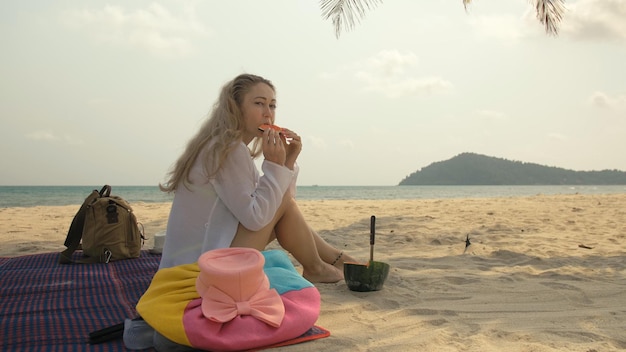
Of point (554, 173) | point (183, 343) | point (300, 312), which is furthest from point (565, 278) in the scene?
point (554, 173)

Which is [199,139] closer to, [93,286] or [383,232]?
[93,286]

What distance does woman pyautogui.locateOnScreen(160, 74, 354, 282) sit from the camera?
235 centimetres

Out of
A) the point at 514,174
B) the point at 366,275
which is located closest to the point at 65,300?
the point at 366,275

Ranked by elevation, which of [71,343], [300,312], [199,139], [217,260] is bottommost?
[71,343]

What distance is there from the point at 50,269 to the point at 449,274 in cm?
291

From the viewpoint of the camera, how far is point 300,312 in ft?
6.86

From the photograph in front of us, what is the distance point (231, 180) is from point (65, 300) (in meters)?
1.27

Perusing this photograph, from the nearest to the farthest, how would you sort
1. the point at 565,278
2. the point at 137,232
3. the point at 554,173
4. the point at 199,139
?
1. the point at 199,139
2. the point at 565,278
3. the point at 137,232
4. the point at 554,173

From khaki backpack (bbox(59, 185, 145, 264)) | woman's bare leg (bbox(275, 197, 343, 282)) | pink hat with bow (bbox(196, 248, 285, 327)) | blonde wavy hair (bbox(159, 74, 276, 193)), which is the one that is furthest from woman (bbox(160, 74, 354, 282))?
khaki backpack (bbox(59, 185, 145, 264))

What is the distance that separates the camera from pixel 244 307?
1.94 metres

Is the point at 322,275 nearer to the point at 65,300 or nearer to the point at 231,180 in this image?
the point at 231,180

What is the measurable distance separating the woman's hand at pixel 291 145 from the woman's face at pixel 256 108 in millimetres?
160

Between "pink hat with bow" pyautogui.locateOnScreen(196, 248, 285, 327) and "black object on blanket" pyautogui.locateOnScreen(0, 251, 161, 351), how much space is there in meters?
0.45

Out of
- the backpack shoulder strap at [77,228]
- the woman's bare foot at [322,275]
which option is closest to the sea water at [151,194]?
the backpack shoulder strap at [77,228]
